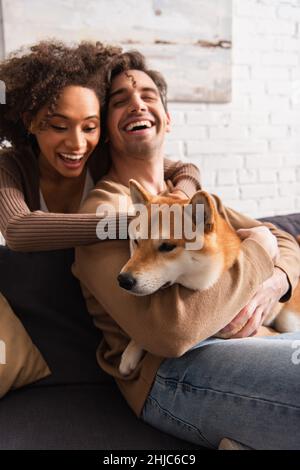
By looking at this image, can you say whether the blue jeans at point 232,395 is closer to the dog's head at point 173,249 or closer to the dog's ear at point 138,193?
the dog's head at point 173,249

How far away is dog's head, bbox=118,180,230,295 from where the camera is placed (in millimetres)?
958

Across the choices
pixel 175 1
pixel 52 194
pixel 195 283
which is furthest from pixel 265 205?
pixel 195 283

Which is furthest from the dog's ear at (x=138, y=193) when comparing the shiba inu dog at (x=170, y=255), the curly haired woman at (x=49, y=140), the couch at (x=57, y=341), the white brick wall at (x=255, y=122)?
the white brick wall at (x=255, y=122)

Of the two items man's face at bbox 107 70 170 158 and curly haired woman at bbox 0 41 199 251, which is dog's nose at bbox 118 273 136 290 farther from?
man's face at bbox 107 70 170 158

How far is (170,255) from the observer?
0.99 metres

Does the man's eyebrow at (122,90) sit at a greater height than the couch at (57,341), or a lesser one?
greater

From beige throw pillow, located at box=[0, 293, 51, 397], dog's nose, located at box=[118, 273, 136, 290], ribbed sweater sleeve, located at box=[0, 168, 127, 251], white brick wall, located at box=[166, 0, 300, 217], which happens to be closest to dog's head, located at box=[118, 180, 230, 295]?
dog's nose, located at box=[118, 273, 136, 290]

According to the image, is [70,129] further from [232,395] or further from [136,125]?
[232,395]

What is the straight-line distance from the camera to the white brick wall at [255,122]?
255 centimetres

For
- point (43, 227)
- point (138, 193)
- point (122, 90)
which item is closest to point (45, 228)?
point (43, 227)

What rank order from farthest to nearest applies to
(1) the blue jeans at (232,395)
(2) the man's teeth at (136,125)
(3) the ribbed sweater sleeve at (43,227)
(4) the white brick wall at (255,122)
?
(4) the white brick wall at (255,122), (2) the man's teeth at (136,125), (3) the ribbed sweater sleeve at (43,227), (1) the blue jeans at (232,395)

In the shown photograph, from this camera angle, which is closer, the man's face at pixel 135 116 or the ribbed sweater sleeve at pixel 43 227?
the ribbed sweater sleeve at pixel 43 227

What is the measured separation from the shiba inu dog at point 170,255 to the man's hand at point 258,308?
14 centimetres

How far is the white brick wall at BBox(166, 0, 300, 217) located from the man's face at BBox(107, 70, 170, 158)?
3.62 feet
